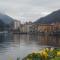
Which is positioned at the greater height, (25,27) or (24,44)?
(25,27)

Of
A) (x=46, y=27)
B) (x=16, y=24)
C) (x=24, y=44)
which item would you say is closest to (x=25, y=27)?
(x=16, y=24)

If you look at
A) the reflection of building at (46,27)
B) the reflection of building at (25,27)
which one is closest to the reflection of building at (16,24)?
the reflection of building at (25,27)

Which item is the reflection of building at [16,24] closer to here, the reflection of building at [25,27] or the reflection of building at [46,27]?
the reflection of building at [25,27]

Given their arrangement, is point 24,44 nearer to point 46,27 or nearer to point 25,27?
point 25,27

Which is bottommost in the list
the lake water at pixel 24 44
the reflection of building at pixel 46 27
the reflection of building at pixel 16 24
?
the lake water at pixel 24 44

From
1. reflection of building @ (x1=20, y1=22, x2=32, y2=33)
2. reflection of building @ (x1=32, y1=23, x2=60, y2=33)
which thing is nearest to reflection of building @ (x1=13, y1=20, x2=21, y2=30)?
reflection of building @ (x1=20, y1=22, x2=32, y2=33)

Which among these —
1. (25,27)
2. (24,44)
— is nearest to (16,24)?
(25,27)

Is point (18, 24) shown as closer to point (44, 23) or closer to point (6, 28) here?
point (6, 28)

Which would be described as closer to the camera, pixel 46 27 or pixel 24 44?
pixel 46 27

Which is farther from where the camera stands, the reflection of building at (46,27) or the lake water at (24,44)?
the reflection of building at (46,27)

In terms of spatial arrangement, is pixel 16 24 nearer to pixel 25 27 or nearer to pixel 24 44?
pixel 25 27

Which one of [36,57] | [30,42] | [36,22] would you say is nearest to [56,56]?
[36,57]

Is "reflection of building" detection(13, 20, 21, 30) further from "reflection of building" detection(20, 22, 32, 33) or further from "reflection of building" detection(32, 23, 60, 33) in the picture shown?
"reflection of building" detection(32, 23, 60, 33)

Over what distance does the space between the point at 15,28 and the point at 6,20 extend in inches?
10.1
